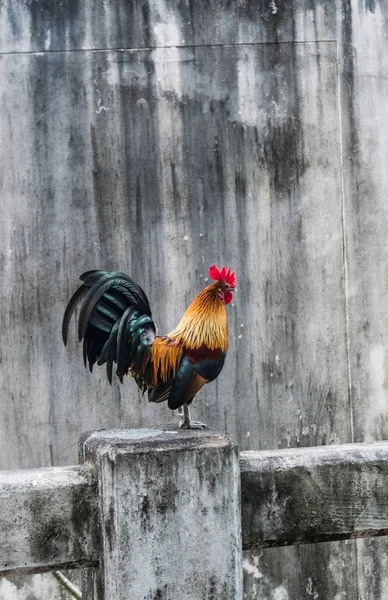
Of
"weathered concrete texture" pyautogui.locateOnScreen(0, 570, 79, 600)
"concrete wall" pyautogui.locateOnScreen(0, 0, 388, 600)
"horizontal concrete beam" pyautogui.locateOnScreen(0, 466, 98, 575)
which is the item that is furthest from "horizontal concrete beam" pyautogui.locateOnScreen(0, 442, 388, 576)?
"weathered concrete texture" pyautogui.locateOnScreen(0, 570, 79, 600)

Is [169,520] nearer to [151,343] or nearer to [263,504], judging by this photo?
[263,504]

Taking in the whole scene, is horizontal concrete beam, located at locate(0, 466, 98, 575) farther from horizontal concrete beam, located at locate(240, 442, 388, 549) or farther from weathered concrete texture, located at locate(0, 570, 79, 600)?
weathered concrete texture, located at locate(0, 570, 79, 600)

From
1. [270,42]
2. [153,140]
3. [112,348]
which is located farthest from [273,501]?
[270,42]

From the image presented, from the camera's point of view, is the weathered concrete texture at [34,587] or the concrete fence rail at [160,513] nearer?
the concrete fence rail at [160,513]

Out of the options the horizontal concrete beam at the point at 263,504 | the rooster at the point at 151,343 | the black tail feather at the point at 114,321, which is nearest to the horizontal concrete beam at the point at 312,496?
the horizontal concrete beam at the point at 263,504

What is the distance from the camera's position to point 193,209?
189 inches

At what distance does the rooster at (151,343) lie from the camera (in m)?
3.06

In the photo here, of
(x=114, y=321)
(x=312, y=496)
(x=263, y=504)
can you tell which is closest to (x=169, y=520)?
(x=263, y=504)

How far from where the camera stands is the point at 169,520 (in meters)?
2.21

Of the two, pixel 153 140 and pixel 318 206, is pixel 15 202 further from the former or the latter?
pixel 318 206

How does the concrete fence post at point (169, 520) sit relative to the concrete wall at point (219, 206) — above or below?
below

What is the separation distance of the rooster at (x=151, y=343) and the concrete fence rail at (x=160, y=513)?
73 cm

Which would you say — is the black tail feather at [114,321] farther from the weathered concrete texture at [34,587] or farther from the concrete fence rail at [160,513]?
the weathered concrete texture at [34,587]

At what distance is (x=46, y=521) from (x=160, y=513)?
30cm
